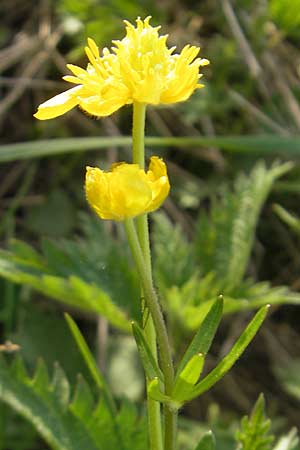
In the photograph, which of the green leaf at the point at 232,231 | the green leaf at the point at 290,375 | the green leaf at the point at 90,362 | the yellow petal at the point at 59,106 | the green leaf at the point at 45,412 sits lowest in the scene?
the green leaf at the point at 290,375

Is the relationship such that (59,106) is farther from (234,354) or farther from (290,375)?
(290,375)

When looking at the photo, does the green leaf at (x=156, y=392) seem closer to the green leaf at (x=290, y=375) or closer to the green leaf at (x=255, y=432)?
the green leaf at (x=255, y=432)

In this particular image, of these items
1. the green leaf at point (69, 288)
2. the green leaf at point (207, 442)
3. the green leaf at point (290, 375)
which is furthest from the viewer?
the green leaf at point (290, 375)

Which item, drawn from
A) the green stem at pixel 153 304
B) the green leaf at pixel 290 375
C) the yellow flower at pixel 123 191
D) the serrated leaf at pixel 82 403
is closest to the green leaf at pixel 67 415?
the serrated leaf at pixel 82 403

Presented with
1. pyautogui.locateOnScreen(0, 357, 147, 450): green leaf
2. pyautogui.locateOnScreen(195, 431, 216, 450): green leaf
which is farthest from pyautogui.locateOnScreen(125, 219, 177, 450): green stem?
pyautogui.locateOnScreen(0, 357, 147, 450): green leaf

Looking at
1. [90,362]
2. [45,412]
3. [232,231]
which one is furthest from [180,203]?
[90,362]

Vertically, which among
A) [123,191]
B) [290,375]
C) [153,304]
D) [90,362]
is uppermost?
[123,191]

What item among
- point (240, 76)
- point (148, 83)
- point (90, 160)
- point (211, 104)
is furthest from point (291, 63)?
point (148, 83)
